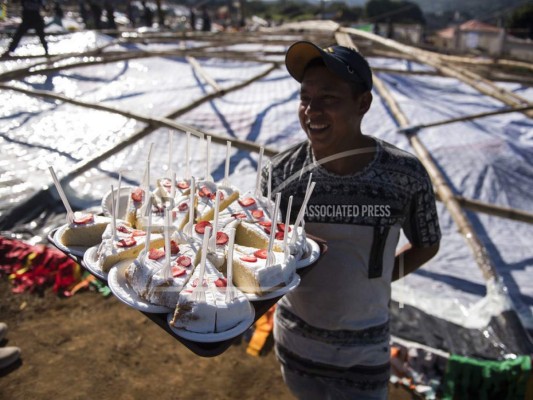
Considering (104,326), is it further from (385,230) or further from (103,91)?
(103,91)

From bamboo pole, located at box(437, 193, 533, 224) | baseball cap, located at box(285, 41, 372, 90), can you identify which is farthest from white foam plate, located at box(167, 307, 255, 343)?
bamboo pole, located at box(437, 193, 533, 224)

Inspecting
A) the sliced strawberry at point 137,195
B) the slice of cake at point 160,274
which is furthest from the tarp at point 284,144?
the slice of cake at point 160,274

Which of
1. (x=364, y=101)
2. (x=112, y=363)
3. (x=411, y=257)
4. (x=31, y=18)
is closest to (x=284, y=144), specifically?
(x=112, y=363)

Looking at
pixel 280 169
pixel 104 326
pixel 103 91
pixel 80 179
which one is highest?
pixel 280 169

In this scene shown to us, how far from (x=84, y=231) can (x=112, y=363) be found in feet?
6.26

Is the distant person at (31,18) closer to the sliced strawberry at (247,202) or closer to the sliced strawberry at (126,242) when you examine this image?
the sliced strawberry at (247,202)

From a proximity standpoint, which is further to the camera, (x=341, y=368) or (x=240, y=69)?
(x=240, y=69)

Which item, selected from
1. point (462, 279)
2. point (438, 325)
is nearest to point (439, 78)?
point (462, 279)

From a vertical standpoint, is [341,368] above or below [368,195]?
below

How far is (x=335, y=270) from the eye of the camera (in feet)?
5.36

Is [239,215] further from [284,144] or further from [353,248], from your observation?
[284,144]

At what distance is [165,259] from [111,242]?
0.20 m

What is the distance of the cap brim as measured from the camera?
4.77ft

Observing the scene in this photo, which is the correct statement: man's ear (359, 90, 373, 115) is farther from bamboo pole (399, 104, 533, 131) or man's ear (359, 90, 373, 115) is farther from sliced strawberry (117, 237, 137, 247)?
bamboo pole (399, 104, 533, 131)
